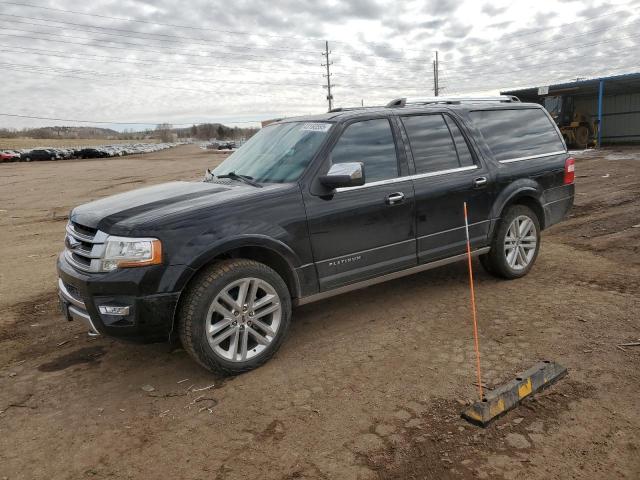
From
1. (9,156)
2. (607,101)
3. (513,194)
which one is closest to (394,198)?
(513,194)

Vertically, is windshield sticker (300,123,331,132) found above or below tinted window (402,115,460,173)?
above

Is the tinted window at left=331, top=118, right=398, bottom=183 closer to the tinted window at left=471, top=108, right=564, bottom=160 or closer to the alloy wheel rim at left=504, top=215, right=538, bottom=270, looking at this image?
the tinted window at left=471, top=108, right=564, bottom=160

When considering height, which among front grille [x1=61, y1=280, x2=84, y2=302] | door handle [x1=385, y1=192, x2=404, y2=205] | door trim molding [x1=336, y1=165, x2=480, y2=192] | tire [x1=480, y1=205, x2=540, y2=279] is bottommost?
tire [x1=480, y1=205, x2=540, y2=279]

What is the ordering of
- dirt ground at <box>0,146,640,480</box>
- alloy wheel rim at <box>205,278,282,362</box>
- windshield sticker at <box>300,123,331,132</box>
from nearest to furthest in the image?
dirt ground at <box>0,146,640,480</box> → alloy wheel rim at <box>205,278,282,362</box> → windshield sticker at <box>300,123,331,132</box>

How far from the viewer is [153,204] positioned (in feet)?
12.1

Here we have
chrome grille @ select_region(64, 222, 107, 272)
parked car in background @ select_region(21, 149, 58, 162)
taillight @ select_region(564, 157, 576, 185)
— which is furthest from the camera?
parked car in background @ select_region(21, 149, 58, 162)

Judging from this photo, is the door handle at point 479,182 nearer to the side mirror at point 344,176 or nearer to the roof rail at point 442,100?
the roof rail at point 442,100

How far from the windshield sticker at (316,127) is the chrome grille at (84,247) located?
6.30 feet

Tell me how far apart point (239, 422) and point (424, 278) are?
319cm

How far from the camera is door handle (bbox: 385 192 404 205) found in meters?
4.25

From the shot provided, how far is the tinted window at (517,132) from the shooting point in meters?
5.19

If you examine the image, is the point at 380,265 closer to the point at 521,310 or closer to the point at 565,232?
the point at 521,310

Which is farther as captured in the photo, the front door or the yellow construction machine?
the yellow construction machine

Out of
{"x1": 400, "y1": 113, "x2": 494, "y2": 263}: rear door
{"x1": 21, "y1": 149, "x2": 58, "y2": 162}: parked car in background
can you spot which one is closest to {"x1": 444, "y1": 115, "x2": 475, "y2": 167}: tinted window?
{"x1": 400, "y1": 113, "x2": 494, "y2": 263}: rear door
